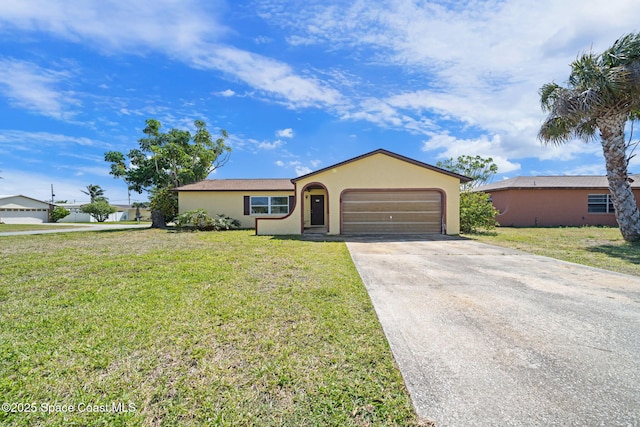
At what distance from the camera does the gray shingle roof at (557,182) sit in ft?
63.2

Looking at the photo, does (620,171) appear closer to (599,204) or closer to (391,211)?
(391,211)

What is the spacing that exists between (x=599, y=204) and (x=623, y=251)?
14878mm

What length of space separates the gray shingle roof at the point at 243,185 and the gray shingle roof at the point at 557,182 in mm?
15972

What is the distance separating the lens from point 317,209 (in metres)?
18.8

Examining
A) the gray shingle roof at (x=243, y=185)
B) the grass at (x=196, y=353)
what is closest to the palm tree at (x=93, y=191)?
the gray shingle roof at (x=243, y=185)

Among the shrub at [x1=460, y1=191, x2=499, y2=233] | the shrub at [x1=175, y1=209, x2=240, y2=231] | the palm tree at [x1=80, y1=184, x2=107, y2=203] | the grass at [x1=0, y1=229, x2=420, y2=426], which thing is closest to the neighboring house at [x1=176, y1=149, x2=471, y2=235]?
the shrub at [x1=460, y1=191, x2=499, y2=233]

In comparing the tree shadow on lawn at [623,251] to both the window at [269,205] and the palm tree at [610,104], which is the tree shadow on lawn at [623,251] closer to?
the palm tree at [610,104]

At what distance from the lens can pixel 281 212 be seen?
705 inches

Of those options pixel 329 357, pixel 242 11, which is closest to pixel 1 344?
pixel 329 357

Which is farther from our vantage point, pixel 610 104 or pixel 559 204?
pixel 559 204

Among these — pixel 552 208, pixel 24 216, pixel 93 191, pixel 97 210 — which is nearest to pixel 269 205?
pixel 552 208

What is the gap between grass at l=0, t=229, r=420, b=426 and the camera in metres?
1.99

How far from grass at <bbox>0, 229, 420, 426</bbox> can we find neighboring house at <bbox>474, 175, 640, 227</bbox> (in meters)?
19.6

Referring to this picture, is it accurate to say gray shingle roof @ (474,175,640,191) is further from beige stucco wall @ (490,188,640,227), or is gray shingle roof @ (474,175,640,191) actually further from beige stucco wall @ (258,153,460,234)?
beige stucco wall @ (258,153,460,234)
